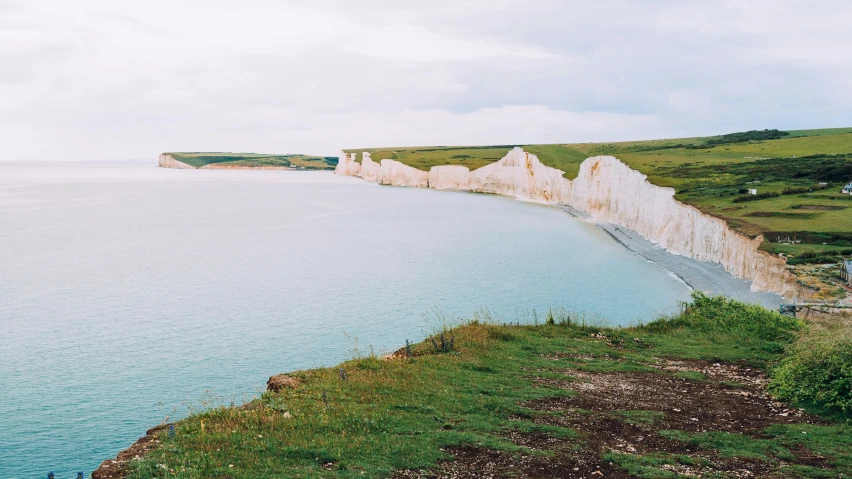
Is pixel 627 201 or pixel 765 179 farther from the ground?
pixel 765 179

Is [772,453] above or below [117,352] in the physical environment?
above

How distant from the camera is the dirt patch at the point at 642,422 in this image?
34.3 ft

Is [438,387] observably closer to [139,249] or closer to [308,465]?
[308,465]

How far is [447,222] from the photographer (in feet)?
275

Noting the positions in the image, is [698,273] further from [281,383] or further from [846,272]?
[281,383]

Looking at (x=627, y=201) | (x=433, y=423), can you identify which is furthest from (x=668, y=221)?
(x=433, y=423)

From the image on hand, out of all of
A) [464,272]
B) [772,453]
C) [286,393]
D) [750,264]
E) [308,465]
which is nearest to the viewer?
[308,465]

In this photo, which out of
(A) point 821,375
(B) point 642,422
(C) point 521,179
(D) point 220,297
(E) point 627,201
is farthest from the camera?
(C) point 521,179

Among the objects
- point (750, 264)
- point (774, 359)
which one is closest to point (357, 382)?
point (774, 359)

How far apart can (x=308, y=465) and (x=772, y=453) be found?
8.06m

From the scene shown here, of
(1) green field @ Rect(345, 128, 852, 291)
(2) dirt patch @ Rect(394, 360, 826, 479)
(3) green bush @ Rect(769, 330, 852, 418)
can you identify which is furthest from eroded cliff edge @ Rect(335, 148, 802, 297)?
(2) dirt patch @ Rect(394, 360, 826, 479)

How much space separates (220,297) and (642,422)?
31198 millimetres

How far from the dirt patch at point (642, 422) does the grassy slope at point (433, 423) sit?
0.10 meters

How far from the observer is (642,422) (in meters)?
13.0
